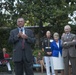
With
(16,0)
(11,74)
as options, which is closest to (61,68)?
(11,74)

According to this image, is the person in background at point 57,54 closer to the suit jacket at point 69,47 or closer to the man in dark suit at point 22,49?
the suit jacket at point 69,47

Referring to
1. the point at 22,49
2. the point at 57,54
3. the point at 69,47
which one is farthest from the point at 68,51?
the point at 22,49

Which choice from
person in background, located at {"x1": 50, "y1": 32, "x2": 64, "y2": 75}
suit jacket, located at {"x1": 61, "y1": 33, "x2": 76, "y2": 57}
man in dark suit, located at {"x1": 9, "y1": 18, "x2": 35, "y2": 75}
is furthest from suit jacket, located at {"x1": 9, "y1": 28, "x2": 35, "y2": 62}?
person in background, located at {"x1": 50, "y1": 32, "x2": 64, "y2": 75}

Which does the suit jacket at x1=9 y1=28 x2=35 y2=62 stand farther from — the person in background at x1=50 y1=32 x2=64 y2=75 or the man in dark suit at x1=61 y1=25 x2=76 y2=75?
the person in background at x1=50 y1=32 x2=64 y2=75

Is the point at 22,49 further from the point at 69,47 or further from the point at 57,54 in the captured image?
the point at 57,54

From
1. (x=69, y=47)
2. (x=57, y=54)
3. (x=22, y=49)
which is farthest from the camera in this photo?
(x=57, y=54)

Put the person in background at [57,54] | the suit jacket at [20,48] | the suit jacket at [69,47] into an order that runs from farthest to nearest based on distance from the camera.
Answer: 1. the person in background at [57,54]
2. the suit jacket at [69,47]
3. the suit jacket at [20,48]

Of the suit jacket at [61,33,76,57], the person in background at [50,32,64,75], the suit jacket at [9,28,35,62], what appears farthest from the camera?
the person in background at [50,32,64,75]

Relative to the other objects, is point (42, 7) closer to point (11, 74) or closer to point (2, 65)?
point (2, 65)

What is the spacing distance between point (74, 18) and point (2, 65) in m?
6.07

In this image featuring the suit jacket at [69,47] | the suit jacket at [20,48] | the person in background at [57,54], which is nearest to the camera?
the suit jacket at [20,48]

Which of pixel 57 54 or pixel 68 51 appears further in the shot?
pixel 57 54

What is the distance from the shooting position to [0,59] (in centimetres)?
1289

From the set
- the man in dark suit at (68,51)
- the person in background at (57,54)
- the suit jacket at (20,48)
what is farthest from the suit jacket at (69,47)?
the suit jacket at (20,48)
